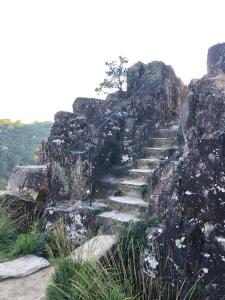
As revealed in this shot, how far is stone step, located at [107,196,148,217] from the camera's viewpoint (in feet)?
18.3

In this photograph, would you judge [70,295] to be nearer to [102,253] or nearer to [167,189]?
[102,253]

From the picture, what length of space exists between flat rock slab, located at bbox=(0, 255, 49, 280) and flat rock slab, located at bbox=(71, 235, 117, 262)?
3.76 ft

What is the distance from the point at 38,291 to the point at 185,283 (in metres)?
2.12

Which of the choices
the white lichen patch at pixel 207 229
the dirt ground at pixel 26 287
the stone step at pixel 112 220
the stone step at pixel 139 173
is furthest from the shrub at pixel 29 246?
the white lichen patch at pixel 207 229

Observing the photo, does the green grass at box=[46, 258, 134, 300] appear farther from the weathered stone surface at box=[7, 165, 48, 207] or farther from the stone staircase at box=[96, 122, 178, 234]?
the weathered stone surface at box=[7, 165, 48, 207]

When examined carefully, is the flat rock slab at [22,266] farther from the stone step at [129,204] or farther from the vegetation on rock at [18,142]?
the vegetation on rock at [18,142]

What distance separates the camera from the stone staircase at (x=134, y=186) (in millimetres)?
5562

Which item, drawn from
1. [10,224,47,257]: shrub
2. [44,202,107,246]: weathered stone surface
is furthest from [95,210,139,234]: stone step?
[10,224,47,257]: shrub

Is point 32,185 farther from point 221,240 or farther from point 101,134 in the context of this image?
point 221,240

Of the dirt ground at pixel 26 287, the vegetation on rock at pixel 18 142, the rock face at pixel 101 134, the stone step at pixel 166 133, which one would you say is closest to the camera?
the dirt ground at pixel 26 287

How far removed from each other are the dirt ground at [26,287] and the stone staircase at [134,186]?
3.94ft

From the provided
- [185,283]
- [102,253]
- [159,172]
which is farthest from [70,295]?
[159,172]

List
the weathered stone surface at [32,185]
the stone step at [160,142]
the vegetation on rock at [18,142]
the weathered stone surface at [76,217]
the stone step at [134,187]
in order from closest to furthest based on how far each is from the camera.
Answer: the weathered stone surface at [76,217] → the stone step at [134,187] → the stone step at [160,142] → the weathered stone surface at [32,185] → the vegetation on rock at [18,142]

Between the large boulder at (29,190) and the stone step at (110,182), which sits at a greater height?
the stone step at (110,182)
